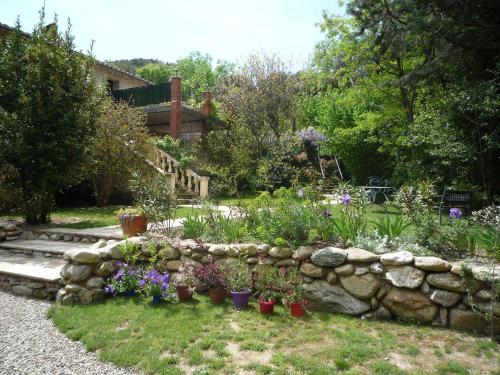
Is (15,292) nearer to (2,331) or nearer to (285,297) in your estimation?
(2,331)

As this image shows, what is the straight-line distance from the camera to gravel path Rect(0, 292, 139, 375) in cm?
294

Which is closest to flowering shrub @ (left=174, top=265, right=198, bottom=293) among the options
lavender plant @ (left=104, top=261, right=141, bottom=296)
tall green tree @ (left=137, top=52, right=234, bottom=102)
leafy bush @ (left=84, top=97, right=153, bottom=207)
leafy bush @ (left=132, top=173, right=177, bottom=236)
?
lavender plant @ (left=104, top=261, right=141, bottom=296)

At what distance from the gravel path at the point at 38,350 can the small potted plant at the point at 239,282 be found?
152cm

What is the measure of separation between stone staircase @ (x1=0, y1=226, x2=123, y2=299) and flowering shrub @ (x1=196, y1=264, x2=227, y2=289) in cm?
189

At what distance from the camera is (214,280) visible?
4.37m

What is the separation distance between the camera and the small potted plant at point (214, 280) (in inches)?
169

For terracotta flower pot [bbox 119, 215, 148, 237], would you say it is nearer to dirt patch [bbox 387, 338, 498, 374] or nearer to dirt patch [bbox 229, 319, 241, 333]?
dirt patch [bbox 229, 319, 241, 333]

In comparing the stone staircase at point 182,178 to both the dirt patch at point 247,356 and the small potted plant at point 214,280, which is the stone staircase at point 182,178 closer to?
the small potted plant at point 214,280

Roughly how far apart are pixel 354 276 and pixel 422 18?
6.51 metres

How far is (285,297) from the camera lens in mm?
4000

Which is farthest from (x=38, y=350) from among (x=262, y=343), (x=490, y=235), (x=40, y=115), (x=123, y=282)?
(x=40, y=115)

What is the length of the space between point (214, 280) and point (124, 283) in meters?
1.16

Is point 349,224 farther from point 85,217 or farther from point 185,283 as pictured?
point 85,217

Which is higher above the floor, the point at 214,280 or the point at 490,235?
the point at 490,235
